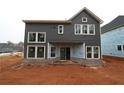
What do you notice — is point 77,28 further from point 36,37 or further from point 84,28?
point 36,37

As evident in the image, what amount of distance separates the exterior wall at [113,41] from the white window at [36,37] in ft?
49.5

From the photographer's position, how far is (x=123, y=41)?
25000mm

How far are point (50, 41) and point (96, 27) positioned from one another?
24.5 feet

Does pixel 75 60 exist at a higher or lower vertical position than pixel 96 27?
lower

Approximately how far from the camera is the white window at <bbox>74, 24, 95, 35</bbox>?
20781 millimetres

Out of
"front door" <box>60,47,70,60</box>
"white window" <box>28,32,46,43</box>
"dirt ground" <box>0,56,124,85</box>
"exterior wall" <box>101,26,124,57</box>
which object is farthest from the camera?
"exterior wall" <box>101,26,124,57</box>

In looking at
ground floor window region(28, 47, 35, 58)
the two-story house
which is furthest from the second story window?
ground floor window region(28, 47, 35, 58)

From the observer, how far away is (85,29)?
2088 cm

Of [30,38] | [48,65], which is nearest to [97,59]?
[48,65]

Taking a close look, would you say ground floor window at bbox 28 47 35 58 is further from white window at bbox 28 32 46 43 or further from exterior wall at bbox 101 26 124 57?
exterior wall at bbox 101 26 124 57

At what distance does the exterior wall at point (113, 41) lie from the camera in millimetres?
25973

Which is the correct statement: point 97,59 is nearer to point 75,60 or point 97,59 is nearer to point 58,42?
point 75,60

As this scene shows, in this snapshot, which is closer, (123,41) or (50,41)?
(50,41)

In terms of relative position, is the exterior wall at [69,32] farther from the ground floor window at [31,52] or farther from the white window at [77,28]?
the ground floor window at [31,52]
